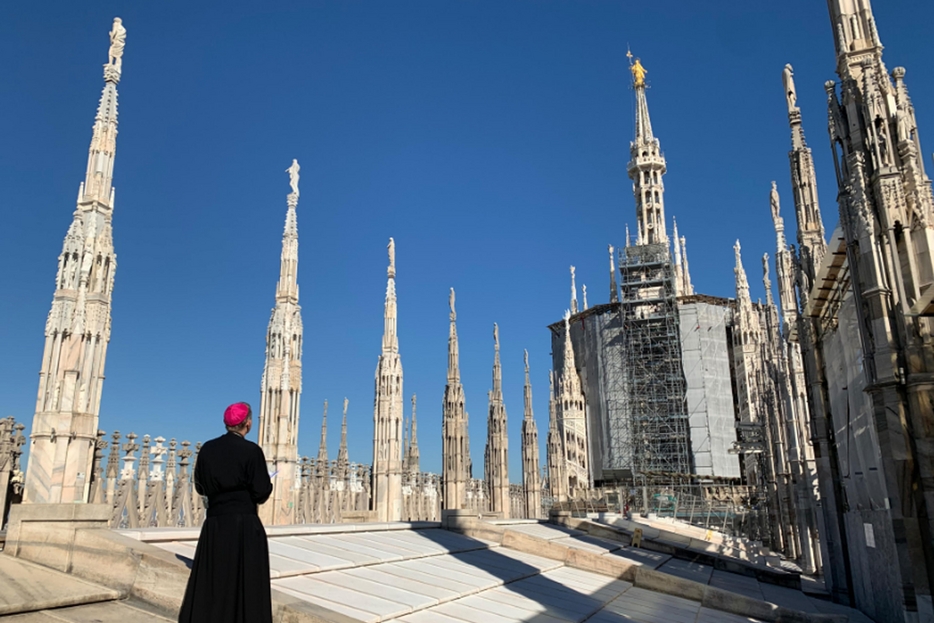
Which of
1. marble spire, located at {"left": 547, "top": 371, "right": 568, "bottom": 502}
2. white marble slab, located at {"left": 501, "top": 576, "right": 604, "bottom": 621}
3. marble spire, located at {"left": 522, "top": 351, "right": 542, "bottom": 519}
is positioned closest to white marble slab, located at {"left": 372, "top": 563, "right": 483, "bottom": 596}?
white marble slab, located at {"left": 501, "top": 576, "right": 604, "bottom": 621}

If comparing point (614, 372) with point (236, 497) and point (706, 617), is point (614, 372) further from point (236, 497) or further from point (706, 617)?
point (236, 497)

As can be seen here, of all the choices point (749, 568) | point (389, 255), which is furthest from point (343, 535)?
point (389, 255)

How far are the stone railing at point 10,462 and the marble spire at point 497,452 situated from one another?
20761 mm

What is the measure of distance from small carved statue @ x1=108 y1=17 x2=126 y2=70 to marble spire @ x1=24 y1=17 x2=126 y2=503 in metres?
1.86

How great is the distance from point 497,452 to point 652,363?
18868mm

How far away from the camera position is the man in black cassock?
13.9 ft

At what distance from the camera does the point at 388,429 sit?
84.8 feet

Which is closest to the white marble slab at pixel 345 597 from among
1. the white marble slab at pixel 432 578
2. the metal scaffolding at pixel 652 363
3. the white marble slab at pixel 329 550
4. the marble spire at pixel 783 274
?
the white marble slab at pixel 329 550

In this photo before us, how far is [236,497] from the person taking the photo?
14.3 feet

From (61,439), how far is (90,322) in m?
2.04

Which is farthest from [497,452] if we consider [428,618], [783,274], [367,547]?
[428,618]

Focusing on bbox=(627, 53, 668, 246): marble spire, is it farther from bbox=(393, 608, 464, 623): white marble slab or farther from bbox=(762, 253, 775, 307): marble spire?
bbox=(393, 608, 464, 623): white marble slab

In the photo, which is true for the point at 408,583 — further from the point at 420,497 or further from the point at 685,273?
the point at 685,273

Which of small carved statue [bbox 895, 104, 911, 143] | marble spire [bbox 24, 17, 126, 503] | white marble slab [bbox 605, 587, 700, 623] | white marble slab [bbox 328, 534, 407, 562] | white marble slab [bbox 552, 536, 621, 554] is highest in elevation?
small carved statue [bbox 895, 104, 911, 143]
